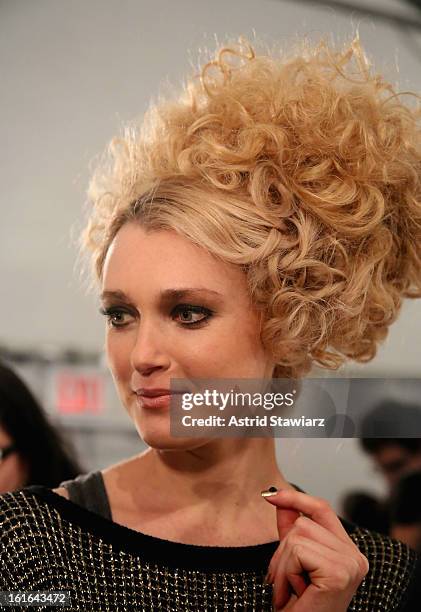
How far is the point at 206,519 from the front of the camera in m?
1.07

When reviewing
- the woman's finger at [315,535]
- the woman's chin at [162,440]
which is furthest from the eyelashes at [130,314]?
the woman's finger at [315,535]

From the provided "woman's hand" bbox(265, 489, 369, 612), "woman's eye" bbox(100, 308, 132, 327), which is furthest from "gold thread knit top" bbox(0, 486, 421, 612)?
"woman's eye" bbox(100, 308, 132, 327)

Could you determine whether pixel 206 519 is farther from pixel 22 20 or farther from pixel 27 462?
pixel 22 20

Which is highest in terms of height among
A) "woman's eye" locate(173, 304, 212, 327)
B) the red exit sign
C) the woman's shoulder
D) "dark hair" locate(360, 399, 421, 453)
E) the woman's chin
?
"woman's eye" locate(173, 304, 212, 327)

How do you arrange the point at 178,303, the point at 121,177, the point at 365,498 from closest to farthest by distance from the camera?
the point at 178,303 < the point at 121,177 < the point at 365,498

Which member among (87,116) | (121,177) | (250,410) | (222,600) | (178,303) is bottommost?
(222,600)

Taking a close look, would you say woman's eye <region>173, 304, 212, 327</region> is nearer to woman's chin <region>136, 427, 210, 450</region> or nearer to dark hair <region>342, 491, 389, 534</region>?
woman's chin <region>136, 427, 210, 450</region>

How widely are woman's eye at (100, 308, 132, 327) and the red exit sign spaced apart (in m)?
0.21

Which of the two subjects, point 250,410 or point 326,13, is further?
point 326,13

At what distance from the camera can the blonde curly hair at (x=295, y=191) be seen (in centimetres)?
101

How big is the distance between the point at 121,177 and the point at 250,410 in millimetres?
354

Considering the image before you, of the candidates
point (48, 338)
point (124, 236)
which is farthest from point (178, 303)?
point (48, 338)

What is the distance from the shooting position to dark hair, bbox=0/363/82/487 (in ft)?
3.94

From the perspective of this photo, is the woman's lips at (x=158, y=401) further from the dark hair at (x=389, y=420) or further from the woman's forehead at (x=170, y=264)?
the dark hair at (x=389, y=420)
